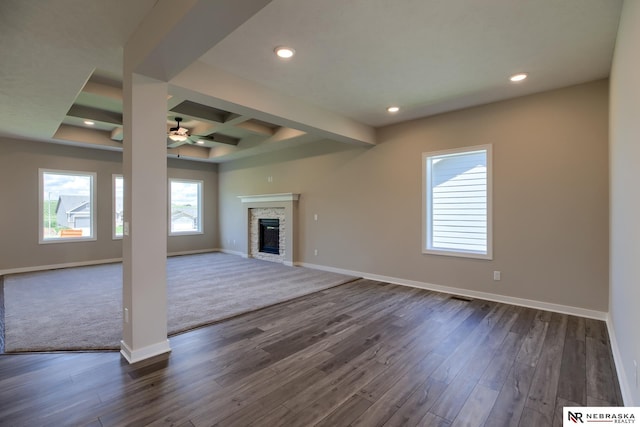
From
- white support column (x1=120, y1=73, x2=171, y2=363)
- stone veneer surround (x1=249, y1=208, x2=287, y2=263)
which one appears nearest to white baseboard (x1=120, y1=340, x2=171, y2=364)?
white support column (x1=120, y1=73, x2=171, y2=363)

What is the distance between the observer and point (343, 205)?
20.0 feet

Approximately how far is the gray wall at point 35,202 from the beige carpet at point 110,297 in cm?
49

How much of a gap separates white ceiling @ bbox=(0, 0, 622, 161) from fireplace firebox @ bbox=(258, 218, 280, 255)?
3943 mm

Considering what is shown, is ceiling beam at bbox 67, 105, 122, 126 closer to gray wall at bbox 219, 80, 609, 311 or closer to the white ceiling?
→ the white ceiling

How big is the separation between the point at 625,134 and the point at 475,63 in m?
1.50

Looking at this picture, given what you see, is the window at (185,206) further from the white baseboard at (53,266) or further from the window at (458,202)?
the window at (458,202)

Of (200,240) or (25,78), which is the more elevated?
(25,78)

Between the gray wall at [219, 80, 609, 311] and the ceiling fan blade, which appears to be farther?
the ceiling fan blade

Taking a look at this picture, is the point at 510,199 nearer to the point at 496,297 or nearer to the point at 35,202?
the point at 496,297

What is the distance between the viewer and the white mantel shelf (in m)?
6.97

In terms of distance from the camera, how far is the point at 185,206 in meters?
8.84

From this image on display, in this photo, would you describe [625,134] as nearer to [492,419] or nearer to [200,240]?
[492,419]

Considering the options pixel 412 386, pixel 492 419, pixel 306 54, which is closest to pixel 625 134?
pixel 492 419

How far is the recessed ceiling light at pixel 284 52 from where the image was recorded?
9.34 ft
